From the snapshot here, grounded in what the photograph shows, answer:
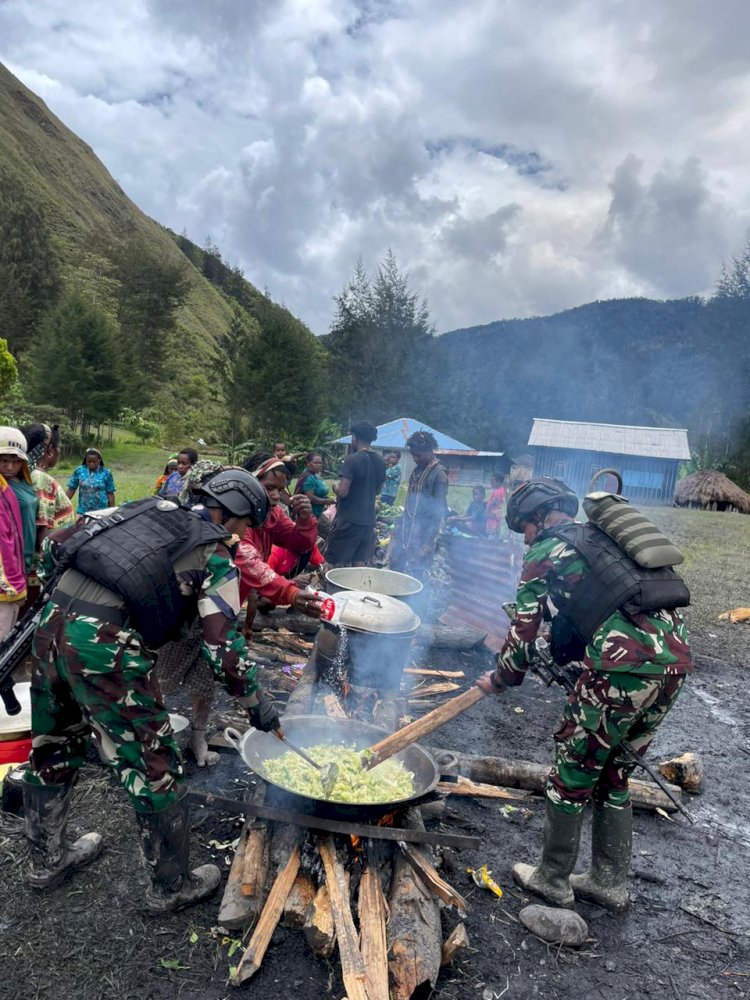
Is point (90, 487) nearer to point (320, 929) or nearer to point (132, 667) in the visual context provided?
point (132, 667)

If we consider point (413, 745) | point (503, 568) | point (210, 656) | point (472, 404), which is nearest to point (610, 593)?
point (413, 745)

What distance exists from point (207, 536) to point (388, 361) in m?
40.9

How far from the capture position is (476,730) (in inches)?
228

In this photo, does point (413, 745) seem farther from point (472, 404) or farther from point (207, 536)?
point (472, 404)

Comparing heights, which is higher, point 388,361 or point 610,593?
point 388,361

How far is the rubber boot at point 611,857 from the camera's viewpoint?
360cm

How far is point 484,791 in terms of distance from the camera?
4512 millimetres

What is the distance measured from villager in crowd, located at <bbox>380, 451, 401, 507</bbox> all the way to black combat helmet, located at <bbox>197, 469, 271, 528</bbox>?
350 inches

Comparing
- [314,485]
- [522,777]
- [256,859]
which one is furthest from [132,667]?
[314,485]

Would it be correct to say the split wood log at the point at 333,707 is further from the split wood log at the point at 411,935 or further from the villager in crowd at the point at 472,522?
the villager in crowd at the point at 472,522

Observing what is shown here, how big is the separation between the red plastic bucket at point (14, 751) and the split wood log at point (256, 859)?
1833 mm

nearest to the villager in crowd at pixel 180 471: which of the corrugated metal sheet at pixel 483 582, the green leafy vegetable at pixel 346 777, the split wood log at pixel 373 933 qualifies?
the corrugated metal sheet at pixel 483 582

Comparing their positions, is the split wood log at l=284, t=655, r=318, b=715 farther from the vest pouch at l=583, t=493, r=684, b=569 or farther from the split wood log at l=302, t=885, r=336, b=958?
the vest pouch at l=583, t=493, r=684, b=569

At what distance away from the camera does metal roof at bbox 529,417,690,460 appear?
33.8m
